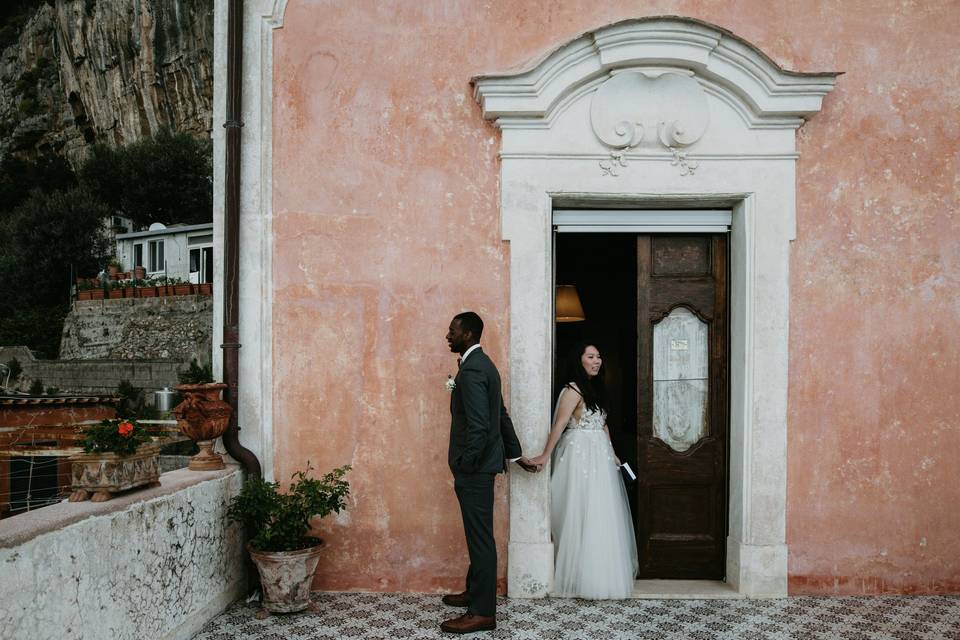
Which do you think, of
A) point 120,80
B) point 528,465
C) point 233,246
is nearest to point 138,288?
point 120,80

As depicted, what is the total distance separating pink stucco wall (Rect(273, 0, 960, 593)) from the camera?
488 centimetres

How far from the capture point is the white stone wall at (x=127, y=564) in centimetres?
285

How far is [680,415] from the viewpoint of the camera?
525 cm

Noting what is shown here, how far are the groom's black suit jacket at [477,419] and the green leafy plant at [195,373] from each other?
17.7 meters

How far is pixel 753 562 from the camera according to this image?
15.9 feet

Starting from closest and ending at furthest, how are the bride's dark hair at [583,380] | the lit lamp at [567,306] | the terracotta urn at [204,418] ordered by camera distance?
the terracotta urn at [204,418] → the bride's dark hair at [583,380] → the lit lamp at [567,306]

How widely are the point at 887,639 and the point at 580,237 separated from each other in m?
5.83

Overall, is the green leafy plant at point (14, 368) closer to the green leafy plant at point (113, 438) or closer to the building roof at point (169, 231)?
the building roof at point (169, 231)

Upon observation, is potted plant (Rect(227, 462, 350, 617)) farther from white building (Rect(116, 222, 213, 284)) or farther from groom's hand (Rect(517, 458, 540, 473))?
white building (Rect(116, 222, 213, 284))

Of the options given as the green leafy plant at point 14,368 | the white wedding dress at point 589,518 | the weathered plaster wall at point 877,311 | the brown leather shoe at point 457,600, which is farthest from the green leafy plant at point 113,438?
the green leafy plant at point 14,368

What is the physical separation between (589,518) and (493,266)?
1929mm

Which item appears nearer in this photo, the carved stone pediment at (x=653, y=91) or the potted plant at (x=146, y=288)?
the carved stone pediment at (x=653, y=91)

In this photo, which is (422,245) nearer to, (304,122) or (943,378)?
(304,122)

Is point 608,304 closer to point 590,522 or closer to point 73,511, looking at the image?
point 590,522
